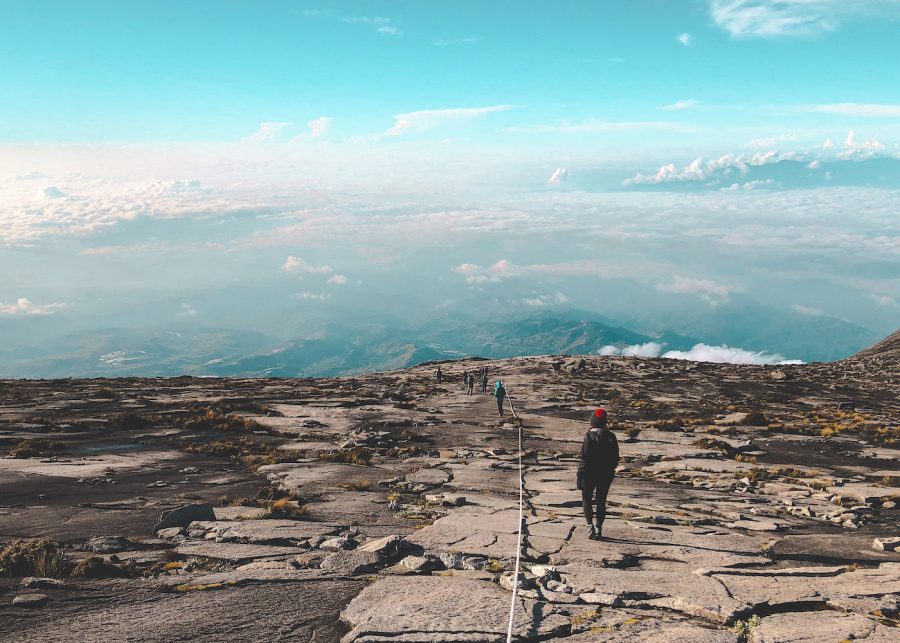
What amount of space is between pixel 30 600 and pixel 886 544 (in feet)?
58.6

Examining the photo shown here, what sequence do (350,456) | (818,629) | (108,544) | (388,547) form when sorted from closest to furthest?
1. (818,629)
2. (388,547)
3. (108,544)
4. (350,456)

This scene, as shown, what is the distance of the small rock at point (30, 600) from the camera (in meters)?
8.24

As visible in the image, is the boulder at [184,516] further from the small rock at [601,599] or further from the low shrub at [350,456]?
the low shrub at [350,456]

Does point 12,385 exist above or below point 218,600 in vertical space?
below

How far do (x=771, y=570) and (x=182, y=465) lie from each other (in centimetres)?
→ 2044

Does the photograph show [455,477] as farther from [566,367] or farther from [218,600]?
[566,367]

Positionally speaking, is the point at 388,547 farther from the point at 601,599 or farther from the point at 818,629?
the point at 818,629

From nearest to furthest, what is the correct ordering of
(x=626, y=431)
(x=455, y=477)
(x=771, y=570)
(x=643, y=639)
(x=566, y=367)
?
(x=643, y=639) → (x=771, y=570) → (x=455, y=477) → (x=626, y=431) → (x=566, y=367)

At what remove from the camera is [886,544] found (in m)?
13.6

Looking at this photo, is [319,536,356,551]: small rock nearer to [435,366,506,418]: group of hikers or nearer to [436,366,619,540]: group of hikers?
[436,366,619,540]: group of hikers

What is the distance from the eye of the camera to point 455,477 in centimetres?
2158

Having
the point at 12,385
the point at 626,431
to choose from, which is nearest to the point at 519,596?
the point at 626,431

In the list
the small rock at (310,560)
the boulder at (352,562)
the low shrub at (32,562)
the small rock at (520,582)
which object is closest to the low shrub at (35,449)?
the low shrub at (32,562)

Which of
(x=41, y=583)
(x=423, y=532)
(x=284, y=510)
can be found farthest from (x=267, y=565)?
(x=284, y=510)
